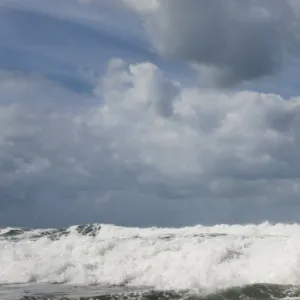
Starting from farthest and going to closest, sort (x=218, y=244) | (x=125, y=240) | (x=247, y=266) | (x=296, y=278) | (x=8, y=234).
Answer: (x=8, y=234), (x=125, y=240), (x=218, y=244), (x=247, y=266), (x=296, y=278)

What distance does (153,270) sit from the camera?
732 inches

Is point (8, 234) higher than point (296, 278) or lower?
higher

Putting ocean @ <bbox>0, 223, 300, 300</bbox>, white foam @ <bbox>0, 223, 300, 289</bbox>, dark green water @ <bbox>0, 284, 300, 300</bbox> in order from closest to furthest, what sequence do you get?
dark green water @ <bbox>0, 284, 300, 300</bbox>
ocean @ <bbox>0, 223, 300, 300</bbox>
white foam @ <bbox>0, 223, 300, 289</bbox>

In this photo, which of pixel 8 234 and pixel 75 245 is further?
pixel 8 234

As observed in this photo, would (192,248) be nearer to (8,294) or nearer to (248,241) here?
(248,241)

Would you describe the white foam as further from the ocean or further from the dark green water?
the dark green water

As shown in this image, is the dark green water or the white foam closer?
the dark green water

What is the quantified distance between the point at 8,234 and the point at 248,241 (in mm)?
19053

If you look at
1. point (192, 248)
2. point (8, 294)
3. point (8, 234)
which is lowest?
point (8, 294)

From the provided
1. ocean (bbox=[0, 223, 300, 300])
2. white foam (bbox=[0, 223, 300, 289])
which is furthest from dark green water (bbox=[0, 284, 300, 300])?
white foam (bbox=[0, 223, 300, 289])

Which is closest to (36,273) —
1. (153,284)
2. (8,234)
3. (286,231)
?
(153,284)

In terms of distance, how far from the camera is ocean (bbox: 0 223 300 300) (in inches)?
617

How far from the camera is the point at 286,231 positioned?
25.2 meters

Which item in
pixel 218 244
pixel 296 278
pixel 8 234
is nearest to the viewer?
pixel 296 278
